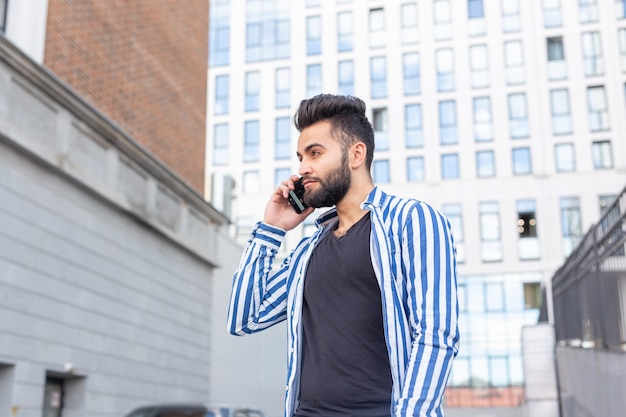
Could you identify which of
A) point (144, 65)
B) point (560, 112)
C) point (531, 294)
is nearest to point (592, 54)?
point (560, 112)

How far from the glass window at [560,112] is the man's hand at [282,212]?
47125mm

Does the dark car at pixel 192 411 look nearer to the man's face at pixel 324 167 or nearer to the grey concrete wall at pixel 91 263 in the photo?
the grey concrete wall at pixel 91 263

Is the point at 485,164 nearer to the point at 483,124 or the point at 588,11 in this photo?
the point at 483,124

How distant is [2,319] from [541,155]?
134ft

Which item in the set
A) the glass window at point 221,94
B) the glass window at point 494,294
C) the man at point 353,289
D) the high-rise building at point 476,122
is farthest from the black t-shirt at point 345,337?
the glass window at point 221,94

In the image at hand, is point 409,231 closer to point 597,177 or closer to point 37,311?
point 37,311

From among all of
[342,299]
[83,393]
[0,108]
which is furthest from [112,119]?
[342,299]

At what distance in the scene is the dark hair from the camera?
2.93 meters

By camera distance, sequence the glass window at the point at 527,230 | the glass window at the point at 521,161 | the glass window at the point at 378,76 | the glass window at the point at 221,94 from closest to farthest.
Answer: the glass window at the point at 527,230, the glass window at the point at 521,161, the glass window at the point at 378,76, the glass window at the point at 221,94

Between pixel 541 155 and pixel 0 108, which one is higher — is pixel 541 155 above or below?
above

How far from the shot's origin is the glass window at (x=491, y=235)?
1893 inches

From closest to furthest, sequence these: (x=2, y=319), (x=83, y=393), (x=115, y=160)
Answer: (x=2, y=319) < (x=83, y=393) < (x=115, y=160)

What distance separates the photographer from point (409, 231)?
2.64m

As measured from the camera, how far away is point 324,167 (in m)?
2.89
